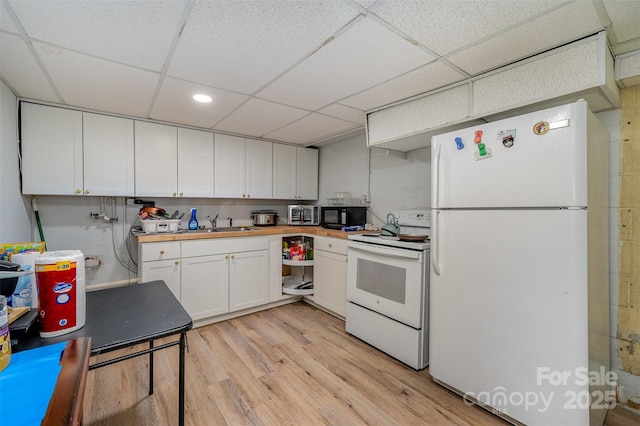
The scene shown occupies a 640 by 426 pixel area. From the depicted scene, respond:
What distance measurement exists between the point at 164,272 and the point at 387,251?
2.05m

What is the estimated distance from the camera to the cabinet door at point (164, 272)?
249 cm

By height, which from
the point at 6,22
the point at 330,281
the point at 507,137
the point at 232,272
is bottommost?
the point at 330,281

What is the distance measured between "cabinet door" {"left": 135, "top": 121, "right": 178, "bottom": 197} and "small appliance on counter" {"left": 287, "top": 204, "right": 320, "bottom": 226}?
138cm

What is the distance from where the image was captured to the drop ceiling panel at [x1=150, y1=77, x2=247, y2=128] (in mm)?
2061

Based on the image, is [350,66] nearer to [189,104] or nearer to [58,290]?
[189,104]

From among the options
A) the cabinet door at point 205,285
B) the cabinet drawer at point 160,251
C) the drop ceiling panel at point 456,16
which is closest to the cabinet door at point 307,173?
the cabinet door at point 205,285

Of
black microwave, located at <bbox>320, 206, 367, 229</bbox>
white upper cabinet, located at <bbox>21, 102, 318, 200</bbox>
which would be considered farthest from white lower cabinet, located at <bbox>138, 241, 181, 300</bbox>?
black microwave, located at <bbox>320, 206, 367, 229</bbox>

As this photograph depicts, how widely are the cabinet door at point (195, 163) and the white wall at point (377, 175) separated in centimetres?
160

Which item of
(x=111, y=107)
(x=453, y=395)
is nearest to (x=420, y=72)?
(x=453, y=395)

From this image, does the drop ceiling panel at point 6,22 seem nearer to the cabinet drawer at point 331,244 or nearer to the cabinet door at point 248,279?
the cabinet door at point 248,279

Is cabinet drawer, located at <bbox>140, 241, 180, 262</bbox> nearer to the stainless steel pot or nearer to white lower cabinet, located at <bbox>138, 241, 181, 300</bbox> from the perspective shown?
white lower cabinet, located at <bbox>138, 241, 181, 300</bbox>

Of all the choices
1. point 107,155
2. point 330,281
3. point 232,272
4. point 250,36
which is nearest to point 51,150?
point 107,155

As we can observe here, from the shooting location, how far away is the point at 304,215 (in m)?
3.64

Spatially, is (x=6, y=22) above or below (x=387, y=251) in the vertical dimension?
above
